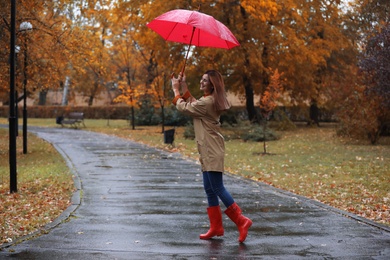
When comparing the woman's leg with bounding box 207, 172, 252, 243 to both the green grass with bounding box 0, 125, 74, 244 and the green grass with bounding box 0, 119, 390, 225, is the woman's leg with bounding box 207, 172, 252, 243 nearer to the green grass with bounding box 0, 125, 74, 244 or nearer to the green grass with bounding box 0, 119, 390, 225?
the green grass with bounding box 0, 125, 74, 244

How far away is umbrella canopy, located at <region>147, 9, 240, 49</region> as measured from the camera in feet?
27.2

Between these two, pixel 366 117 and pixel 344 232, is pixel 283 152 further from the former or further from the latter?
pixel 344 232

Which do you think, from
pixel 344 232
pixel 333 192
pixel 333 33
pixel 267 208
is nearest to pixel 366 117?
pixel 333 33

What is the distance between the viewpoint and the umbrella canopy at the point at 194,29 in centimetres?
830

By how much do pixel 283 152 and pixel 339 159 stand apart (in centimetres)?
335

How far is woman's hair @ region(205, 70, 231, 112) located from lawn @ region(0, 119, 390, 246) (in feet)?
10.5

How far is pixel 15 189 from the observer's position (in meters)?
12.5

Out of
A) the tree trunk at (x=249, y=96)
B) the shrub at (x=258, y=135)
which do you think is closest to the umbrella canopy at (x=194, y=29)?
the shrub at (x=258, y=135)

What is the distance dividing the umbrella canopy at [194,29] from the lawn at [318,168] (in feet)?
10.6

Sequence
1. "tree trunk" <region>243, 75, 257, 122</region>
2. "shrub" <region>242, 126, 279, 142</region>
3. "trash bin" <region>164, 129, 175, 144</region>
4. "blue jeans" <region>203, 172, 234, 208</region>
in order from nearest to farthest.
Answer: "blue jeans" <region>203, 172, 234, 208</region>
"trash bin" <region>164, 129, 175, 144</region>
"shrub" <region>242, 126, 279, 142</region>
"tree trunk" <region>243, 75, 257, 122</region>

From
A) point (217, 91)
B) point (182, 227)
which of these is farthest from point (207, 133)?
point (182, 227)

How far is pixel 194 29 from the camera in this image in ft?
28.7

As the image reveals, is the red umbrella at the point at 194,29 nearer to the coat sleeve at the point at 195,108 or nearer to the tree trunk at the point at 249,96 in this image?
the coat sleeve at the point at 195,108

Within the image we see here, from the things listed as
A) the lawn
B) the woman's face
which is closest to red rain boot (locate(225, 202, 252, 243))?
the woman's face
